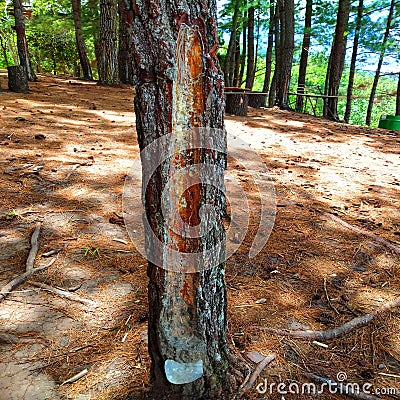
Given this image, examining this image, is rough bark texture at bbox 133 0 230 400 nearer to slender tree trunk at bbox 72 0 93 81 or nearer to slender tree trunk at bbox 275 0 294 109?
slender tree trunk at bbox 275 0 294 109

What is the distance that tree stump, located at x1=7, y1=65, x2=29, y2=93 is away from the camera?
694 centimetres

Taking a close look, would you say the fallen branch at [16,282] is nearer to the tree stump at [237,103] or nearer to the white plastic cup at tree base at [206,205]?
the white plastic cup at tree base at [206,205]

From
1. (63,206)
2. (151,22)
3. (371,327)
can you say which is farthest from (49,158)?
(371,327)

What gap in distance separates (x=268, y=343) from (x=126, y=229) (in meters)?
1.43

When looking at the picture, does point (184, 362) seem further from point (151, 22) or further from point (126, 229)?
point (126, 229)

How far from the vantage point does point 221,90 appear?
1.19 m

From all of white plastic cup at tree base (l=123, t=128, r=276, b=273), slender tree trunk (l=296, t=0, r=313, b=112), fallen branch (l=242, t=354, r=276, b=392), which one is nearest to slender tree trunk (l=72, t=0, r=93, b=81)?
slender tree trunk (l=296, t=0, r=313, b=112)

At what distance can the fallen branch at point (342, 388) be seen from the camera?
4.67ft

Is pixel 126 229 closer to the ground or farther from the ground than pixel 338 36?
closer to the ground

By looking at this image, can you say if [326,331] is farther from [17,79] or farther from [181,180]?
[17,79]

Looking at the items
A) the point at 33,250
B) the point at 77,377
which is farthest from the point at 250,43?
the point at 77,377

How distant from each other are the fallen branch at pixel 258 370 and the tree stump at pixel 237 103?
685cm

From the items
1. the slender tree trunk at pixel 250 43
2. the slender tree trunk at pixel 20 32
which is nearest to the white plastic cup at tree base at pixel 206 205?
the slender tree trunk at pixel 20 32

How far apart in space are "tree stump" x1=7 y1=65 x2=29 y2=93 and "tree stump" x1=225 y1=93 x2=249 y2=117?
14.1 ft
